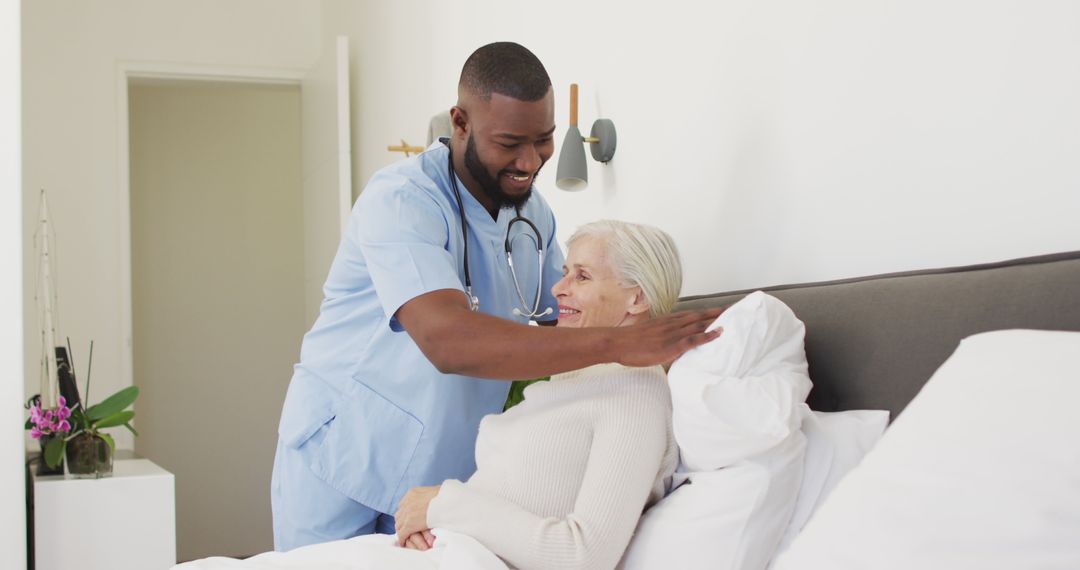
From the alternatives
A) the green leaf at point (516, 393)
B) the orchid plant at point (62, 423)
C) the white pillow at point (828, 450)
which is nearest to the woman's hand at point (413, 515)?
the green leaf at point (516, 393)

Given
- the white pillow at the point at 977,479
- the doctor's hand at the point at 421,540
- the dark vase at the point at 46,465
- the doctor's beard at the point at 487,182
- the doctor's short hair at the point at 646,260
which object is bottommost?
the dark vase at the point at 46,465

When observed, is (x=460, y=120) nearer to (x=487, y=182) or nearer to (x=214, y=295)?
(x=487, y=182)

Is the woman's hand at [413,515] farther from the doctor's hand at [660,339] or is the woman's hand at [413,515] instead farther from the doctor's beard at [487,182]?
the doctor's beard at [487,182]

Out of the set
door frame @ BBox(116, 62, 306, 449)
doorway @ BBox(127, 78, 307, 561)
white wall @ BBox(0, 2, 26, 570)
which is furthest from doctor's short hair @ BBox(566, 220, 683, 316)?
doorway @ BBox(127, 78, 307, 561)

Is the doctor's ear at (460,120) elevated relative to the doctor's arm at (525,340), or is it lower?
elevated

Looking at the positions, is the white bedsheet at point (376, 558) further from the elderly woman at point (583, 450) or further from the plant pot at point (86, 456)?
the plant pot at point (86, 456)

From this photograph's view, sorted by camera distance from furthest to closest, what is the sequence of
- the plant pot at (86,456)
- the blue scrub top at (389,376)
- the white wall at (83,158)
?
1. the white wall at (83,158)
2. the plant pot at (86,456)
3. the blue scrub top at (389,376)

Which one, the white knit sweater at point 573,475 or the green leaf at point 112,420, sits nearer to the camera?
the white knit sweater at point 573,475

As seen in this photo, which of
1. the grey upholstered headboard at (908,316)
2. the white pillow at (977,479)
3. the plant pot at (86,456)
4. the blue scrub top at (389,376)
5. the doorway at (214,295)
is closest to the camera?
the white pillow at (977,479)

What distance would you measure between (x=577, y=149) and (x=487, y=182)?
548mm

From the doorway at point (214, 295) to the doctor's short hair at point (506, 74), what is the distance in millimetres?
4492

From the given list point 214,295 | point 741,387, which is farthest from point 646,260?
point 214,295

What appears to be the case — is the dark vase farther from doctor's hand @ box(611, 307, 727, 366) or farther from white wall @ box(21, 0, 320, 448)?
doctor's hand @ box(611, 307, 727, 366)

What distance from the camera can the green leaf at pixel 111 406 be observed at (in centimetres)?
Answer: 323
